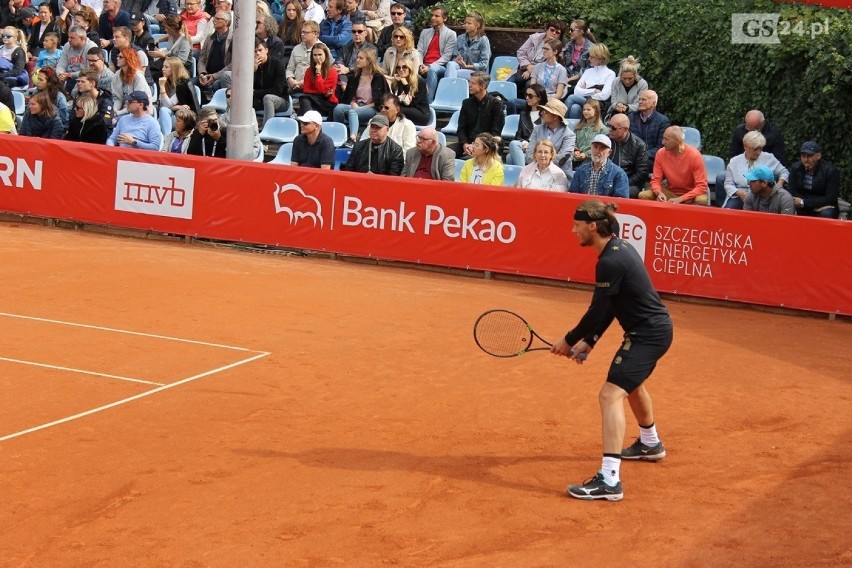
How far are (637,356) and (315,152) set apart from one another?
9.77 m

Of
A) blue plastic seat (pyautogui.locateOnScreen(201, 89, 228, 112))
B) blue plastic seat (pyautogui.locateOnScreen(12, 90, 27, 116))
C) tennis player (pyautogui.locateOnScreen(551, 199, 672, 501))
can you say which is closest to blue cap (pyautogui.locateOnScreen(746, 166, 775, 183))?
tennis player (pyautogui.locateOnScreen(551, 199, 672, 501))

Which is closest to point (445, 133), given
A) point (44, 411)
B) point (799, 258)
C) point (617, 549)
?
point (799, 258)

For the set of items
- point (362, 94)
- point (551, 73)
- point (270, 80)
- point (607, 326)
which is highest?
point (551, 73)

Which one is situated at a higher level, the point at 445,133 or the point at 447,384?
the point at 445,133

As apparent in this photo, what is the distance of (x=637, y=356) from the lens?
838 cm

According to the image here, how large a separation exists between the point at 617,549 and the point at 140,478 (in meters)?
3.10

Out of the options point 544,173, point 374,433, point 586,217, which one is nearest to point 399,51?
point 544,173

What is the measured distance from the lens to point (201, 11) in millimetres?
23047

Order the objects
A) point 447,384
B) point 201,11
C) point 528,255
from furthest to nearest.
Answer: point 201,11
point 528,255
point 447,384

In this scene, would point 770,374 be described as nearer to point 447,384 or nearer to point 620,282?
point 447,384

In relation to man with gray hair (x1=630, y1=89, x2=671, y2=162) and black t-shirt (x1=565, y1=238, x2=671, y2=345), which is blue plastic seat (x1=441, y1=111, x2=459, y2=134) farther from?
black t-shirt (x1=565, y1=238, x2=671, y2=345)

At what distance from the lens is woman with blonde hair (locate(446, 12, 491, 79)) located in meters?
21.3

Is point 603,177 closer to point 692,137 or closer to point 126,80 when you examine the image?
point 692,137

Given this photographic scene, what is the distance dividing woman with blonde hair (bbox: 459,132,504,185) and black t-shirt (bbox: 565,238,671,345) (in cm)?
810
